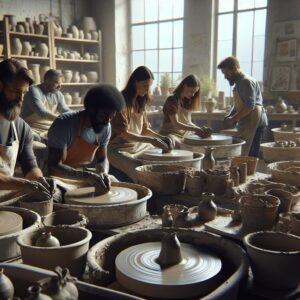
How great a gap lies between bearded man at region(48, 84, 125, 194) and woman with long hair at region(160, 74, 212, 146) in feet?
7.20

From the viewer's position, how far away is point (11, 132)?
290 cm

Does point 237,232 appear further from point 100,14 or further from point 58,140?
point 100,14

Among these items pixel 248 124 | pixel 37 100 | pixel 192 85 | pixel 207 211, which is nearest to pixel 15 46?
pixel 37 100

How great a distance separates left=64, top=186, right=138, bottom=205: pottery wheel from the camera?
8.93 feet

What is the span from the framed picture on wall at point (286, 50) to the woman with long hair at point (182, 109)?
370cm

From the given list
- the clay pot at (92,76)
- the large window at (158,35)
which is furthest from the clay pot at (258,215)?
the clay pot at (92,76)

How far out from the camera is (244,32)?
899 cm

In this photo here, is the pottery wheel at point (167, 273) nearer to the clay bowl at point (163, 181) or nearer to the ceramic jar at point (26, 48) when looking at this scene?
the clay bowl at point (163, 181)

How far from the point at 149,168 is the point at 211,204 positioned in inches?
45.9

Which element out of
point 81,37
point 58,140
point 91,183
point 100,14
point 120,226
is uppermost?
point 100,14

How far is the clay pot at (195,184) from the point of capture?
3.28m

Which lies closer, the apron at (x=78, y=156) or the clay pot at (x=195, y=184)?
the apron at (x=78, y=156)

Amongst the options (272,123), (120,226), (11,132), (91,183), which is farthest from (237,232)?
(272,123)

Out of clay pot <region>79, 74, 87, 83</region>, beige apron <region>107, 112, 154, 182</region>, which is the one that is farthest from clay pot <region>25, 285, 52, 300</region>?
clay pot <region>79, 74, 87, 83</region>
